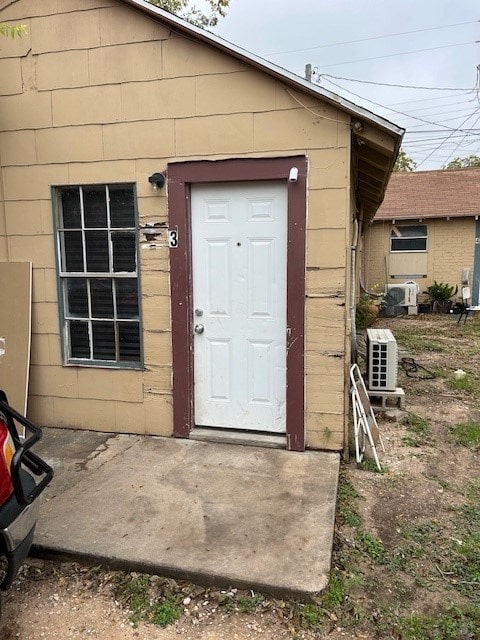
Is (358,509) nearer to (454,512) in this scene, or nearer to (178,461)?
(454,512)

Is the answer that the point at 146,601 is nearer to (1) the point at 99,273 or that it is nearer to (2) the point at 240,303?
(2) the point at 240,303

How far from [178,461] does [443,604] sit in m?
2.13

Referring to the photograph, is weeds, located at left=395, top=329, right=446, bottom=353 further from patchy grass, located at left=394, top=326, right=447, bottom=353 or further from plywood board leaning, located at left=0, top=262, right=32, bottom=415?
plywood board leaning, located at left=0, top=262, right=32, bottom=415

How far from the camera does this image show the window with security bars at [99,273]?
14.3ft

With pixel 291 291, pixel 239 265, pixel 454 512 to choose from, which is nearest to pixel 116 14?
pixel 239 265

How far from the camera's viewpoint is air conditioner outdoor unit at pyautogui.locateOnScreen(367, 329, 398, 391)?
5.25 metres

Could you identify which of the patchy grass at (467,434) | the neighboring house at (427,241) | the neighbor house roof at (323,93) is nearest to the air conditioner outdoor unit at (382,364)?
the patchy grass at (467,434)

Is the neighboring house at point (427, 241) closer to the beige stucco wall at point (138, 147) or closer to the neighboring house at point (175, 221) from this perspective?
the neighboring house at point (175, 221)


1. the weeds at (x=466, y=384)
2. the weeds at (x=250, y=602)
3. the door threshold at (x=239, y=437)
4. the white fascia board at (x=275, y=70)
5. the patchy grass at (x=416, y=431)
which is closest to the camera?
the weeds at (x=250, y=602)

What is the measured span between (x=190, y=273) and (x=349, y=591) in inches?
106

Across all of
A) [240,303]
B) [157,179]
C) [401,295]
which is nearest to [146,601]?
[240,303]

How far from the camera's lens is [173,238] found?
4.19 metres

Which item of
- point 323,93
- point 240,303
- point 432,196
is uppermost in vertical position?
point 432,196

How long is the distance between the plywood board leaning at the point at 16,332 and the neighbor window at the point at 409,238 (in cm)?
1307
